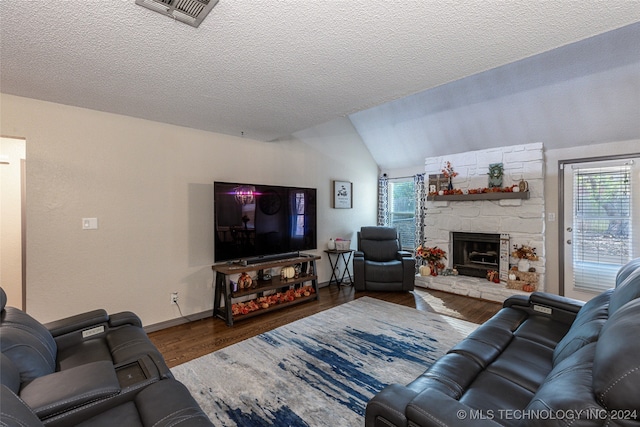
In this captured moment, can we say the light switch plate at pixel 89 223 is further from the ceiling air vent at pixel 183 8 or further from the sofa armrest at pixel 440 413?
the sofa armrest at pixel 440 413

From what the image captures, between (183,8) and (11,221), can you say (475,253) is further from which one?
(11,221)

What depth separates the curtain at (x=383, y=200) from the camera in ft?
20.0

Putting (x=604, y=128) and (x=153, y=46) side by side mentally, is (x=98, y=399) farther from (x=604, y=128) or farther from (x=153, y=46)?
(x=604, y=128)

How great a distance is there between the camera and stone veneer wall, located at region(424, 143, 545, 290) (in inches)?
166

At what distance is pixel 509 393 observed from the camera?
139cm

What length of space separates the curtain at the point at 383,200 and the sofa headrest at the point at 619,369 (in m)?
5.10

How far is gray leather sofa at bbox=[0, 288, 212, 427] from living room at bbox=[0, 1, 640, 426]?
45.3 inches

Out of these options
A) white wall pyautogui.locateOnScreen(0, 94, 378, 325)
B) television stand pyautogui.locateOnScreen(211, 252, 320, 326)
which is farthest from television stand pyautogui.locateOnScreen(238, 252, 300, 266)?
white wall pyautogui.locateOnScreen(0, 94, 378, 325)

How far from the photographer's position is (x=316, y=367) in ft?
7.89

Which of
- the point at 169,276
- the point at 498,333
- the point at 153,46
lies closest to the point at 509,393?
the point at 498,333

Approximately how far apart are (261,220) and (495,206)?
3.64 meters

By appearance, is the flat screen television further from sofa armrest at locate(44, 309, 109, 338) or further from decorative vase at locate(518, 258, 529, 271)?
decorative vase at locate(518, 258, 529, 271)

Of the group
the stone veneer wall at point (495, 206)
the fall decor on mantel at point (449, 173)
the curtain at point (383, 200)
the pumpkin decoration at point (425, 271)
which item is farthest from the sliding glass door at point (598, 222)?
the curtain at point (383, 200)

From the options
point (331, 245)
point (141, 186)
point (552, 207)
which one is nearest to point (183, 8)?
point (141, 186)
